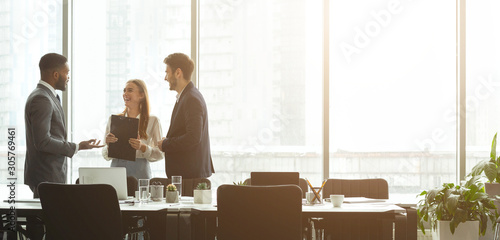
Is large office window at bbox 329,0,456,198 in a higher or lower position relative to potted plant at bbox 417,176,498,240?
higher

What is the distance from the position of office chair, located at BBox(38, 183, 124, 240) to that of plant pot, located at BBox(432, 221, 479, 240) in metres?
2.91

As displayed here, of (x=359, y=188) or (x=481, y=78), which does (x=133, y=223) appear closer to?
(x=359, y=188)

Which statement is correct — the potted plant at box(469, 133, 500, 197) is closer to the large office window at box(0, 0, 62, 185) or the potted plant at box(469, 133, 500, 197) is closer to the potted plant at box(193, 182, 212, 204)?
the potted plant at box(193, 182, 212, 204)

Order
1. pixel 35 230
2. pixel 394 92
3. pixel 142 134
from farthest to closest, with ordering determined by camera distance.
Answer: pixel 394 92
pixel 142 134
pixel 35 230

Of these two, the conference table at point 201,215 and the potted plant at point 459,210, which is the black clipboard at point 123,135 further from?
the potted plant at point 459,210

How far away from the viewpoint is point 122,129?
4.31 metres

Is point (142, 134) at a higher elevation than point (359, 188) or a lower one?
higher

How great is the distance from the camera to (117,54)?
6.16 metres

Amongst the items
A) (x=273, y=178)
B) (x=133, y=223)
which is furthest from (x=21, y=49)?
(x=273, y=178)

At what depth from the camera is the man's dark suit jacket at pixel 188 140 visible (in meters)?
4.14

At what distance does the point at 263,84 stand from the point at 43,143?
263 centimetres

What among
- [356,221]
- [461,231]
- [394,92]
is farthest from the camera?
[394,92]

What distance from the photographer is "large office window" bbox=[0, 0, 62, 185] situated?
6199 millimetres

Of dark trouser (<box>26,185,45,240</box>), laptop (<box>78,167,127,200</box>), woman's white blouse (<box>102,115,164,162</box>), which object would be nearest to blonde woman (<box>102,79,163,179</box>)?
woman's white blouse (<box>102,115,164,162</box>)
